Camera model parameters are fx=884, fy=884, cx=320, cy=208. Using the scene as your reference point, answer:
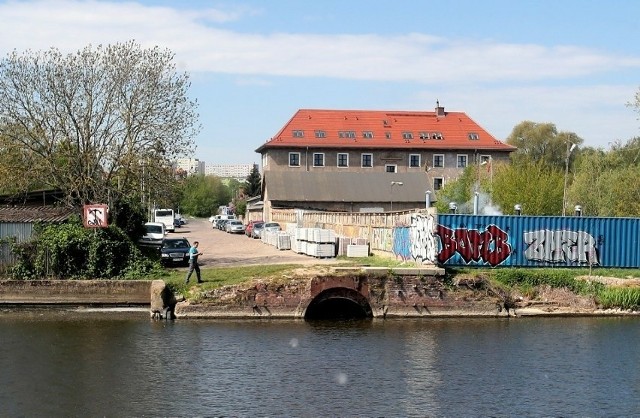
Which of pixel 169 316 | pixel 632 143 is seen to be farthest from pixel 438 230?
pixel 632 143

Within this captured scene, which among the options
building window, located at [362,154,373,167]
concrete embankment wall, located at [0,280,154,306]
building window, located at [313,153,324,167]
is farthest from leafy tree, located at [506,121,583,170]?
concrete embankment wall, located at [0,280,154,306]

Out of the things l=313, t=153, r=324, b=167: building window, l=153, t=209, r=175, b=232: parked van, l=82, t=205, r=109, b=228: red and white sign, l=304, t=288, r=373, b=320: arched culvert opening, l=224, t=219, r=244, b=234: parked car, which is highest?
l=313, t=153, r=324, b=167: building window

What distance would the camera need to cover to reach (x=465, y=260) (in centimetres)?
3916

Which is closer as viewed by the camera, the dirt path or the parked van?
the dirt path

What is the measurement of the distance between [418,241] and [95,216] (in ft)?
47.6

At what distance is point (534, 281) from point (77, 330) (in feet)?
62.4

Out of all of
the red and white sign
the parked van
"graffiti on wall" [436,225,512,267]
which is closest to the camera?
"graffiti on wall" [436,225,512,267]

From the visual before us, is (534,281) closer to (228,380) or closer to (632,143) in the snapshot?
(228,380)

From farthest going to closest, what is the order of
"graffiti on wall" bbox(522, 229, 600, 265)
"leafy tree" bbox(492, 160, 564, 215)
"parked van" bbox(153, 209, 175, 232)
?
"parked van" bbox(153, 209, 175, 232) < "leafy tree" bbox(492, 160, 564, 215) < "graffiti on wall" bbox(522, 229, 600, 265)

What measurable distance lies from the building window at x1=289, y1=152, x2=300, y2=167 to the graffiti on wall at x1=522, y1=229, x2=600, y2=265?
6794 centimetres

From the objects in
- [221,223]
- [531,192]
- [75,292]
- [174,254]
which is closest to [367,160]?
[221,223]

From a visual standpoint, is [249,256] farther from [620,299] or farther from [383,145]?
[383,145]

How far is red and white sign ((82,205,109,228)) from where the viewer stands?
3953 centimetres

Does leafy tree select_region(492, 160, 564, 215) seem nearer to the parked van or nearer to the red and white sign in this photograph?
the red and white sign
